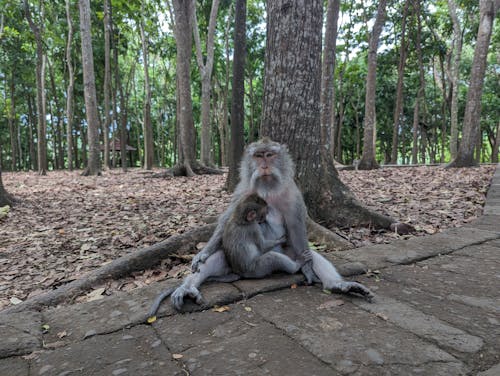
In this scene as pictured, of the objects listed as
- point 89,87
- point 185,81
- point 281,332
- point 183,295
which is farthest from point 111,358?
point 89,87

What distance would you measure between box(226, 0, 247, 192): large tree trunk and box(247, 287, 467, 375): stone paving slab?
16.5 feet

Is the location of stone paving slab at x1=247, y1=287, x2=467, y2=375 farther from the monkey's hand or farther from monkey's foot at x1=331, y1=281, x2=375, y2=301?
the monkey's hand

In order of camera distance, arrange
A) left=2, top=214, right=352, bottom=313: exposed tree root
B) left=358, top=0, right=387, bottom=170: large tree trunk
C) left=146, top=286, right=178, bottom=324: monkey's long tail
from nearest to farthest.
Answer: left=146, top=286, right=178, bottom=324: monkey's long tail → left=2, top=214, right=352, bottom=313: exposed tree root → left=358, top=0, right=387, bottom=170: large tree trunk

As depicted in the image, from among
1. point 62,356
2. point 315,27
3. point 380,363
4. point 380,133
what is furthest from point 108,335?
point 380,133

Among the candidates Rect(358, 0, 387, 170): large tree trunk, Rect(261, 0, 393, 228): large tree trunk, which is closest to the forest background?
Rect(358, 0, 387, 170): large tree trunk

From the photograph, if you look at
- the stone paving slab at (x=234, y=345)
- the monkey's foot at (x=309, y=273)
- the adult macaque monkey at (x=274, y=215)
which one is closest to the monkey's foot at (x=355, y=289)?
the adult macaque monkey at (x=274, y=215)

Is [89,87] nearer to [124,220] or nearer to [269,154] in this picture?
[124,220]

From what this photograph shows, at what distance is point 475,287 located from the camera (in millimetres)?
2863

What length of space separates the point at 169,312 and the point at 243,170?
1.41m

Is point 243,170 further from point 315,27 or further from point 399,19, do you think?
point 399,19

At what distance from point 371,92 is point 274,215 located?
10660 mm

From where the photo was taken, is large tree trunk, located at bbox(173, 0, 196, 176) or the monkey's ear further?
large tree trunk, located at bbox(173, 0, 196, 176)

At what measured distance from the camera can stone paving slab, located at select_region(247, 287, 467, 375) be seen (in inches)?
70.3

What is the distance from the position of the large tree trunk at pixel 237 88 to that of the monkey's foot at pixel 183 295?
4907 mm
